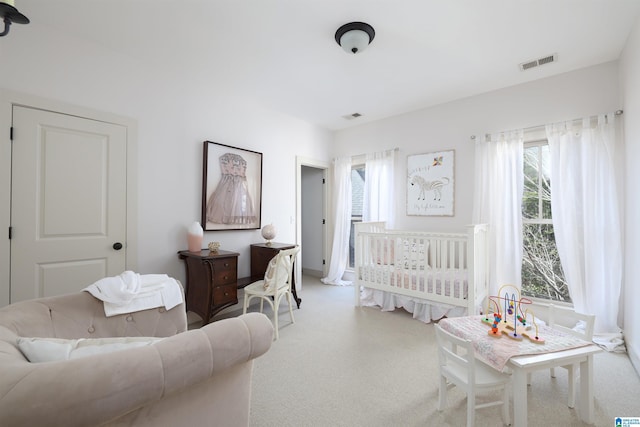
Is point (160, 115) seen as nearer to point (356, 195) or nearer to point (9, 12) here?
point (9, 12)

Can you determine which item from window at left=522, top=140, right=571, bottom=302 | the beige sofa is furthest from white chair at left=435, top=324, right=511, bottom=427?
window at left=522, top=140, right=571, bottom=302

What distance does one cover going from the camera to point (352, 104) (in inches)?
148

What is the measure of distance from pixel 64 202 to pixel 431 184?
3871 mm

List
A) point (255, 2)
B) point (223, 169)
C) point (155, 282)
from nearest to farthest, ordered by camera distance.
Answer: point (155, 282) < point (255, 2) < point (223, 169)

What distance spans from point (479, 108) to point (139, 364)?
3.97 metres

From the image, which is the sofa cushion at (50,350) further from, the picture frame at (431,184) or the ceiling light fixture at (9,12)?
the picture frame at (431,184)

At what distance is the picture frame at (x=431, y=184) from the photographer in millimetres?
3643

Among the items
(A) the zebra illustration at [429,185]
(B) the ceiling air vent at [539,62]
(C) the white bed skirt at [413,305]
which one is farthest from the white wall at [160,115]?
(B) the ceiling air vent at [539,62]

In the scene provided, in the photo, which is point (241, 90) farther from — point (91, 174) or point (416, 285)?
point (416, 285)

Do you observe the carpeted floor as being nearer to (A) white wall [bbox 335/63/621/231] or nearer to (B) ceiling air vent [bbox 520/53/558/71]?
(A) white wall [bbox 335/63/621/231]

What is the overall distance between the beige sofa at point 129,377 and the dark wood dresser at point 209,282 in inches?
49.3

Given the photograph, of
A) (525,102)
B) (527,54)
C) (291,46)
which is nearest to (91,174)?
(291,46)

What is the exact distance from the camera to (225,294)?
9.12 feet

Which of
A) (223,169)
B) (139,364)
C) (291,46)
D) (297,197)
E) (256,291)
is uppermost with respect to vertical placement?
(291,46)
